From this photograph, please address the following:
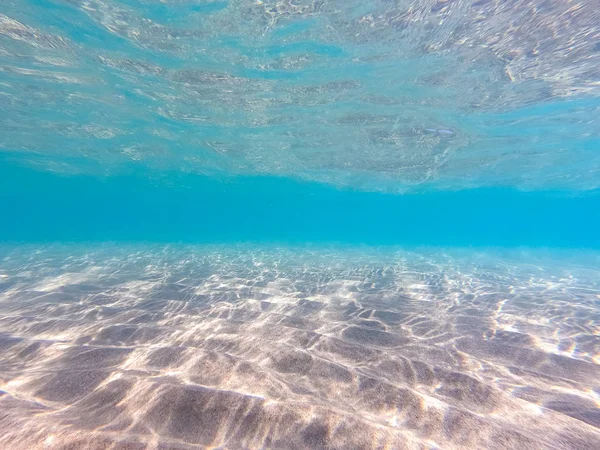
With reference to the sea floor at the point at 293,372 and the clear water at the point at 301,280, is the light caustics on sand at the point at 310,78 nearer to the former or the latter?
the clear water at the point at 301,280

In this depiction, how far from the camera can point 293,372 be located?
3.51 metres

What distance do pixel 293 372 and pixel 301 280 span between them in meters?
7.55

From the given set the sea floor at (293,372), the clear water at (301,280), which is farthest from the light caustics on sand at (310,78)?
the sea floor at (293,372)

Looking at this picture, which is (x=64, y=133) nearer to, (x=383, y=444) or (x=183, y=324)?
(x=183, y=324)

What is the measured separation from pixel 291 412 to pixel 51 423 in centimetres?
Answer: 192

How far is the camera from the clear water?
103 inches

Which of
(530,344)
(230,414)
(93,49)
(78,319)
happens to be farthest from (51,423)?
(93,49)

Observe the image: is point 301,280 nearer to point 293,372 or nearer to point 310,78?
point 293,372

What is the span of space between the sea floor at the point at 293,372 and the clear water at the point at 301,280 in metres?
0.03

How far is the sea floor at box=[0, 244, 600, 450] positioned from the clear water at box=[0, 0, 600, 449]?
0.10ft

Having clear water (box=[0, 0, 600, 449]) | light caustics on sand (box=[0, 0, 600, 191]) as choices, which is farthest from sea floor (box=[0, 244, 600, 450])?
light caustics on sand (box=[0, 0, 600, 191])

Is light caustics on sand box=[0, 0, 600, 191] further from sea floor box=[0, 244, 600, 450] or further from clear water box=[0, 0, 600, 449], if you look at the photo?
sea floor box=[0, 244, 600, 450]

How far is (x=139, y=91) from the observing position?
50.8 ft

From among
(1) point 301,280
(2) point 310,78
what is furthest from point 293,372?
(2) point 310,78
